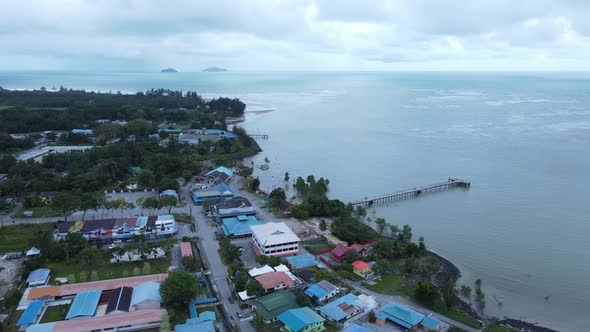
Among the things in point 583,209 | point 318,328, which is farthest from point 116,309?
point 583,209

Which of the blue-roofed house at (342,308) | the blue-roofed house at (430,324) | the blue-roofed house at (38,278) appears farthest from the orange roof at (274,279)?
the blue-roofed house at (38,278)

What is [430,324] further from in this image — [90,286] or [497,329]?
[90,286]

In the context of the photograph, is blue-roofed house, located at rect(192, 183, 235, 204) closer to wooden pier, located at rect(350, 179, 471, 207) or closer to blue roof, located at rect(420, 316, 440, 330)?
wooden pier, located at rect(350, 179, 471, 207)

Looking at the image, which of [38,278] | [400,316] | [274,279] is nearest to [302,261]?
[274,279]

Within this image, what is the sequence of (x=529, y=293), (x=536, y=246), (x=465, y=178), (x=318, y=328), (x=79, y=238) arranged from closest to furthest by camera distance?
1. (x=318, y=328)
2. (x=529, y=293)
3. (x=79, y=238)
4. (x=536, y=246)
5. (x=465, y=178)

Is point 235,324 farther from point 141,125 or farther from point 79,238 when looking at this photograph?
point 141,125

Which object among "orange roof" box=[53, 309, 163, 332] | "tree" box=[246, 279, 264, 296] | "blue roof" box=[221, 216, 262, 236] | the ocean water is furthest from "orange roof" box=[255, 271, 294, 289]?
the ocean water

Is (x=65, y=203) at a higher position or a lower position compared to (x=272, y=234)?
higher
